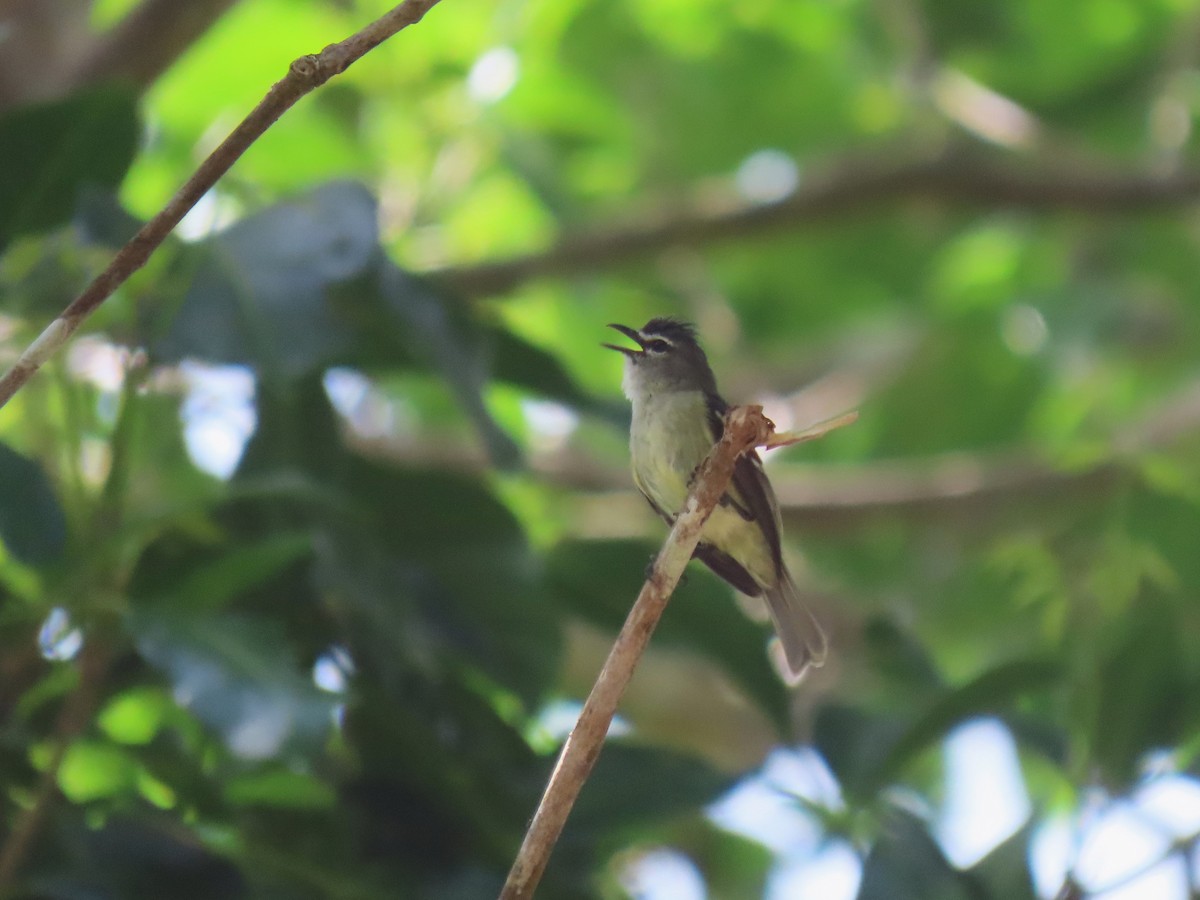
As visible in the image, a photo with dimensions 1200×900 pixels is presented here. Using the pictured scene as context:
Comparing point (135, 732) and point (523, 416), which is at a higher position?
point (523, 416)

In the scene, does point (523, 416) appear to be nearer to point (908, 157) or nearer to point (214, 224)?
point (908, 157)

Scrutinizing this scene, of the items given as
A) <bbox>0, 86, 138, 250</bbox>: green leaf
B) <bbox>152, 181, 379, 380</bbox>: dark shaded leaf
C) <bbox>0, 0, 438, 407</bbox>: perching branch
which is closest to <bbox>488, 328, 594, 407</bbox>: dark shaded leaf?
<bbox>152, 181, 379, 380</bbox>: dark shaded leaf

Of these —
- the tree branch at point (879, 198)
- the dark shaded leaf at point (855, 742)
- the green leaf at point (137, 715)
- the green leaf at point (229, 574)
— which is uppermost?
the tree branch at point (879, 198)

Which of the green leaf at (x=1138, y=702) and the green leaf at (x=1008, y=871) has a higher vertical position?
the green leaf at (x=1138, y=702)

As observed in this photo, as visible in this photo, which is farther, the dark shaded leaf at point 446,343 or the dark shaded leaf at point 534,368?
the dark shaded leaf at point 534,368

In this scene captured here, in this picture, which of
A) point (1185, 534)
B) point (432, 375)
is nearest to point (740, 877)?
point (1185, 534)

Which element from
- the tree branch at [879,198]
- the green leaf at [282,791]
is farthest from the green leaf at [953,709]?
the tree branch at [879,198]

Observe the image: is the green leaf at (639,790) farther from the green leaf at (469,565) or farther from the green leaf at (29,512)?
the green leaf at (29,512)
